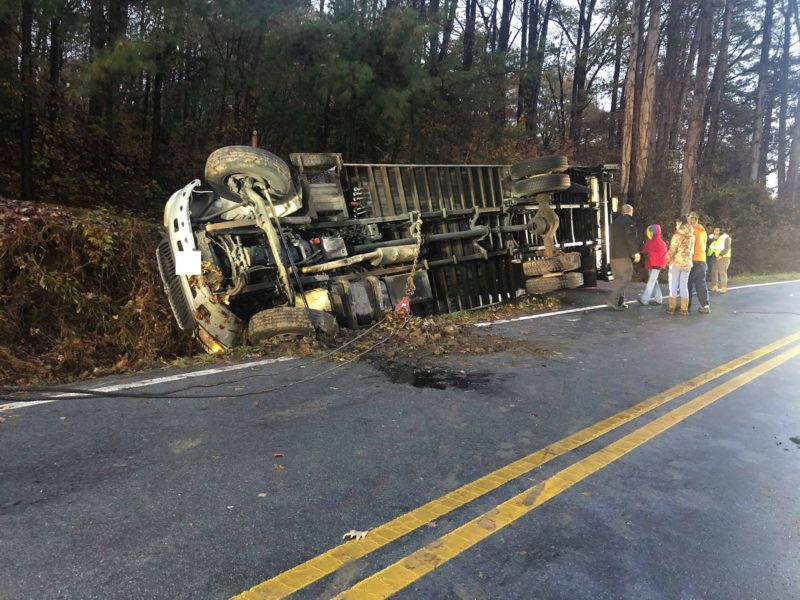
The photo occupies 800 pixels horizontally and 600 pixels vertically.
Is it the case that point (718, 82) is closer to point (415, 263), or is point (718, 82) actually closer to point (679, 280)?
point (679, 280)

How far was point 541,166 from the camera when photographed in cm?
876

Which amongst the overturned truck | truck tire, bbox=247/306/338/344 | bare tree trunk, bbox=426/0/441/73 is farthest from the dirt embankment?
bare tree trunk, bbox=426/0/441/73

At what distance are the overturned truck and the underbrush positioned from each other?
58 cm

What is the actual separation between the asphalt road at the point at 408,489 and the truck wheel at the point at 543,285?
3.99 meters

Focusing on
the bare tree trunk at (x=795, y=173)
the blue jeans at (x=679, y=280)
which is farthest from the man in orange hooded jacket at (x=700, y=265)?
the bare tree trunk at (x=795, y=173)

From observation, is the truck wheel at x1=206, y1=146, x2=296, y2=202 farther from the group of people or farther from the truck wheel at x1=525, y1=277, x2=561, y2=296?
the group of people

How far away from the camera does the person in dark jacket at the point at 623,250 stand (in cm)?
938

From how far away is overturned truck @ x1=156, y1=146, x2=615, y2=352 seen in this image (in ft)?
19.6

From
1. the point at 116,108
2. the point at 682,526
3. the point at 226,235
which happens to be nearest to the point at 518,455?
the point at 682,526

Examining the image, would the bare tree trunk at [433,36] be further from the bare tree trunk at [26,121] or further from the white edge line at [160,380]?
the white edge line at [160,380]

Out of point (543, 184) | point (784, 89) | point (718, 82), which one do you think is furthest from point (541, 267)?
point (784, 89)

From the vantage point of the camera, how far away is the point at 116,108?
12.9 meters

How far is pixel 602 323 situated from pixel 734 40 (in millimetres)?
35613

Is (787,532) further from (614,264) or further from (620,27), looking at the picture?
(620,27)
